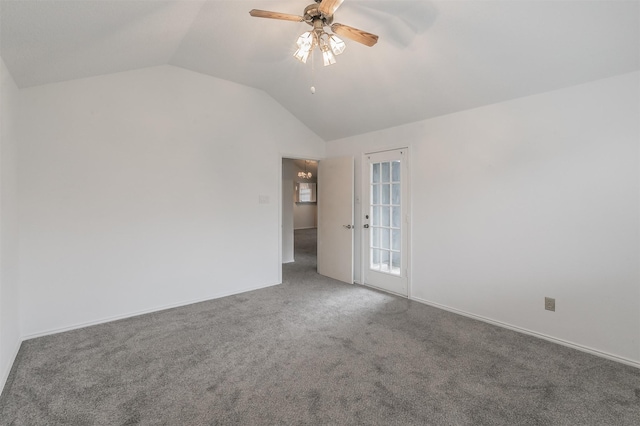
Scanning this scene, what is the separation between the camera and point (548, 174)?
8.71 feet

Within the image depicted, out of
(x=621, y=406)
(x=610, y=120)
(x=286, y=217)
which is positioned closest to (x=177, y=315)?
(x=286, y=217)

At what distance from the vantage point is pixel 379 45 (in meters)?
2.78

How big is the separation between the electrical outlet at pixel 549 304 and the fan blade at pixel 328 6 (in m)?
3.09

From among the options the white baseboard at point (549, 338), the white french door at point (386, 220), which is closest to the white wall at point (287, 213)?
the white french door at point (386, 220)

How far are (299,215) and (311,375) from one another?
10053 mm

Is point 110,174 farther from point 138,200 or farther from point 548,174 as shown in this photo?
point 548,174

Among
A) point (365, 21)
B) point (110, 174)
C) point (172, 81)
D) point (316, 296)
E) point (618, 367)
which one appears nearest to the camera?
point (618, 367)

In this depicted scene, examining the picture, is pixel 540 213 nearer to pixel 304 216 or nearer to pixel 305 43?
pixel 305 43

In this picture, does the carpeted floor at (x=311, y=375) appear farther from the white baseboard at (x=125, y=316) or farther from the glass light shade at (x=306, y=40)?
the glass light shade at (x=306, y=40)

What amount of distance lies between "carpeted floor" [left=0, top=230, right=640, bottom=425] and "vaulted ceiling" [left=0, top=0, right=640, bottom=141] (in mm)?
2413

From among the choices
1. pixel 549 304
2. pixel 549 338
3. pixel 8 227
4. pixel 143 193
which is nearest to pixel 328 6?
pixel 143 193

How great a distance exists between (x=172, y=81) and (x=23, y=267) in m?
2.50

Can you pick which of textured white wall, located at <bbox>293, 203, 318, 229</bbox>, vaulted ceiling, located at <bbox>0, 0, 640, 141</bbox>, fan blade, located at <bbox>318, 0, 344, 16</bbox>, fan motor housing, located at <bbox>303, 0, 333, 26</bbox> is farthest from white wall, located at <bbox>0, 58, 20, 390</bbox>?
textured white wall, located at <bbox>293, 203, 318, 229</bbox>

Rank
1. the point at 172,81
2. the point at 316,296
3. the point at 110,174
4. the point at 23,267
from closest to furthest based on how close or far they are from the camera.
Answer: the point at 23,267 → the point at 110,174 → the point at 172,81 → the point at 316,296
